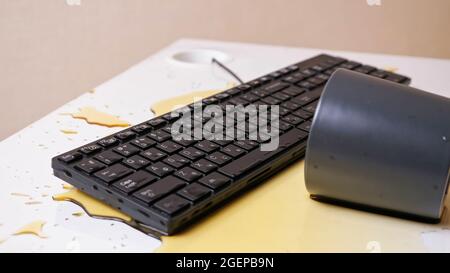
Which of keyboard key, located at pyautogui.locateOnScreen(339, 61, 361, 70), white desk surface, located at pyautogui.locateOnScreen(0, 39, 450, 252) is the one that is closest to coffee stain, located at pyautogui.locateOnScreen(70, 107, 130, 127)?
white desk surface, located at pyautogui.locateOnScreen(0, 39, 450, 252)

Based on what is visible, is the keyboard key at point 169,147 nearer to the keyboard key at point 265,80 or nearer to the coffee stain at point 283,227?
the coffee stain at point 283,227

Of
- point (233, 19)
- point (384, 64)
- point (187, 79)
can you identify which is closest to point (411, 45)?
point (384, 64)

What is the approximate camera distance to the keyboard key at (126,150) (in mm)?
489

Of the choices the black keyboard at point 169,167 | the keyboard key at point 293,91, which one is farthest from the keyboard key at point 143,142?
the keyboard key at point 293,91

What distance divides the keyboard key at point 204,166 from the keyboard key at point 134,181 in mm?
42

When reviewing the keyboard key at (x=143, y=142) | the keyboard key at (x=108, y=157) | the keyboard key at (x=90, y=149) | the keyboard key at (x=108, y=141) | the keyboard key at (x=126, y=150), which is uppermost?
the keyboard key at (x=90, y=149)

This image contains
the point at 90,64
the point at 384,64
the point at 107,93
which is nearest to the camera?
the point at 107,93

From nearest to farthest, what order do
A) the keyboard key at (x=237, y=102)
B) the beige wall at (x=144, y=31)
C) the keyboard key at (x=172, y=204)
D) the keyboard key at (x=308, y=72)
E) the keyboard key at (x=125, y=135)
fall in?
the keyboard key at (x=172, y=204) < the keyboard key at (x=125, y=135) < the keyboard key at (x=237, y=102) < the keyboard key at (x=308, y=72) < the beige wall at (x=144, y=31)

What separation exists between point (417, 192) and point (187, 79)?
17.8 inches

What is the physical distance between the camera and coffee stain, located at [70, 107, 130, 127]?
24.9 inches

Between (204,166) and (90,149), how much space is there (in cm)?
10

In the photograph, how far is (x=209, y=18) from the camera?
110 centimetres

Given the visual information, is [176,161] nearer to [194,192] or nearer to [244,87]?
[194,192]
